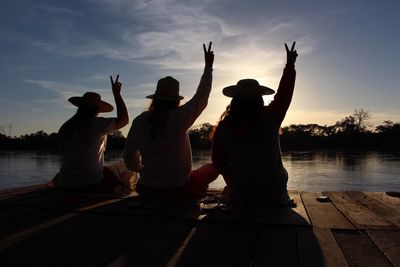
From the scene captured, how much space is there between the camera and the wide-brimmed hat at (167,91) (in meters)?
3.36

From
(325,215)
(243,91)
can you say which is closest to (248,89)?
(243,91)

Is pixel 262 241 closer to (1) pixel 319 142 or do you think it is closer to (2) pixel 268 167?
(2) pixel 268 167

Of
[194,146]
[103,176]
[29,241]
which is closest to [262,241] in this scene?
[29,241]

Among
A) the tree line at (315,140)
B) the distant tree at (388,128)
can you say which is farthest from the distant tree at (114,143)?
the distant tree at (388,128)

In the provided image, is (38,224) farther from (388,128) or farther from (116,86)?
(388,128)

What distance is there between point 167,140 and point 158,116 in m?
0.21

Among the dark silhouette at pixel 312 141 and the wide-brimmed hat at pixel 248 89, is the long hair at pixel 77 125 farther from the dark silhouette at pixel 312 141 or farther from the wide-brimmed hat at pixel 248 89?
Result: the dark silhouette at pixel 312 141

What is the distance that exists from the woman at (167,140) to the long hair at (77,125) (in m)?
0.53

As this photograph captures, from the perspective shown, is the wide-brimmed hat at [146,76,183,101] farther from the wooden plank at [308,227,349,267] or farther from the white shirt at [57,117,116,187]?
the wooden plank at [308,227,349,267]

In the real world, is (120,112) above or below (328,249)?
above

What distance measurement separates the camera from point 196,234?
2158 mm

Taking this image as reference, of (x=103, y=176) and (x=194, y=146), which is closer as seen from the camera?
(x=103, y=176)

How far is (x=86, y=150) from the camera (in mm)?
3777

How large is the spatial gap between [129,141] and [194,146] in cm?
5250
